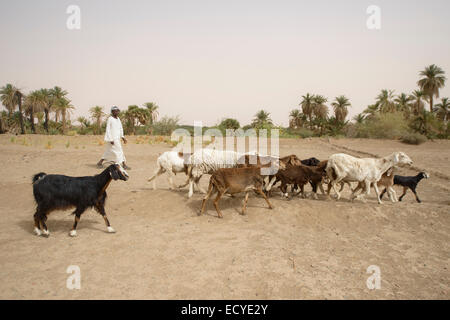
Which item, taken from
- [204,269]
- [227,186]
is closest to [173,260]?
[204,269]

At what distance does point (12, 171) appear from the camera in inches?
549

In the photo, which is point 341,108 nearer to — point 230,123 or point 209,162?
point 230,123

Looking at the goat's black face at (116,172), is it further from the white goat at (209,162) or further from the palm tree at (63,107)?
the palm tree at (63,107)

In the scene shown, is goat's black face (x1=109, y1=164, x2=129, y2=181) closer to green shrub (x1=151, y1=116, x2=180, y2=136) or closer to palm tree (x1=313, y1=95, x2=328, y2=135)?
green shrub (x1=151, y1=116, x2=180, y2=136)

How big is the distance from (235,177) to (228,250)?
224 centimetres

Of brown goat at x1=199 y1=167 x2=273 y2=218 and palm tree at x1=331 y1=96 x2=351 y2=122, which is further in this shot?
palm tree at x1=331 y1=96 x2=351 y2=122

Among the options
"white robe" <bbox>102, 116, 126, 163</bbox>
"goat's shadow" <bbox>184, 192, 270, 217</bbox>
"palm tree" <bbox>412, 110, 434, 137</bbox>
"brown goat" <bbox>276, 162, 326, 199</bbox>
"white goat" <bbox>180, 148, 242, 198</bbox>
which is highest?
"palm tree" <bbox>412, 110, 434, 137</bbox>

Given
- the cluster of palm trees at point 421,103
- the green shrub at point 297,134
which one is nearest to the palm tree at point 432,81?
the cluster of palm trees at point 421,103

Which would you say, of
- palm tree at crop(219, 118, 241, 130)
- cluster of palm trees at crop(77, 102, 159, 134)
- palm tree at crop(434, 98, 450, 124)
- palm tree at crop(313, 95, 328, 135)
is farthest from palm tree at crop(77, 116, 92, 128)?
palm tree at crop(434, 98, 450, 124)

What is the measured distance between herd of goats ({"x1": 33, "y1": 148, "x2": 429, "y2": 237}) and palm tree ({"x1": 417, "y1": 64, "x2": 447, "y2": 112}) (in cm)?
5535

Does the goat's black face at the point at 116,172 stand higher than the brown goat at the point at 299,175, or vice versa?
the goat's black face at the point at 116,172

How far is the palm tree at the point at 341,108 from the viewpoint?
69438 mm

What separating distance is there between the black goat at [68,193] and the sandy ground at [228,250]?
554mm

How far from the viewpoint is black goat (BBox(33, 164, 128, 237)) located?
609 cm
